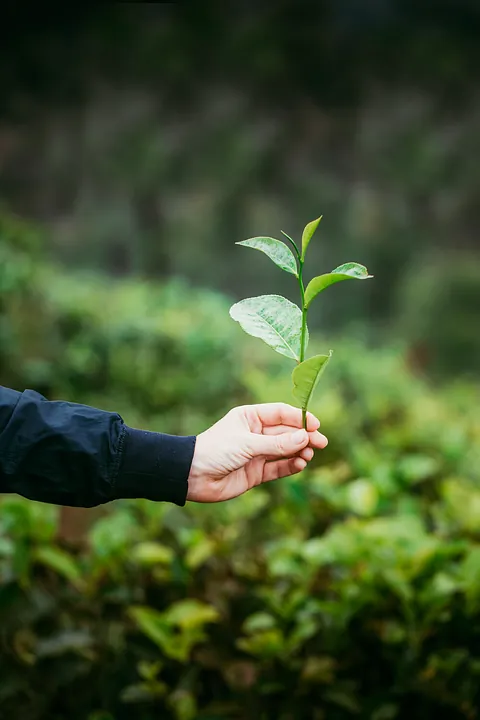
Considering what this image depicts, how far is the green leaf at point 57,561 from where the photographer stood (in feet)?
5.35

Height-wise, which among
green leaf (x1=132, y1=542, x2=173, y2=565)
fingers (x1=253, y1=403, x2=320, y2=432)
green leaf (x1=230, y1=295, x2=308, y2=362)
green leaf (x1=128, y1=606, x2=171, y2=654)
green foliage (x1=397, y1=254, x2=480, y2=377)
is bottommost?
green leaf (x1=128, y1=606, x2=171, y2=654)

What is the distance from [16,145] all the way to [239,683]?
7.61 meters

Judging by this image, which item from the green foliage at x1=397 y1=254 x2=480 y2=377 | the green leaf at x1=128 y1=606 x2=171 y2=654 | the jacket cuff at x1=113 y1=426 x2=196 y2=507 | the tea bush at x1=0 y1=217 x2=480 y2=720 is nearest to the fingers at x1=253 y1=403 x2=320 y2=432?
the jacket cuff at x1=113 y1=426 x2=196 y2=507

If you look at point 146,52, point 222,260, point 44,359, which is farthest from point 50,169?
point 44,359

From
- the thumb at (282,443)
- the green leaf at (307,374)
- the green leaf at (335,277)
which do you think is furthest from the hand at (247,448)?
the green leaf at (335,277)

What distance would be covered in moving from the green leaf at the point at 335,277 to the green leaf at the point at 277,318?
0.14 ft

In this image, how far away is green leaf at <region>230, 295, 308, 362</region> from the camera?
94 centimetres

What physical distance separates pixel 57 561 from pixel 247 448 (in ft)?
2.66

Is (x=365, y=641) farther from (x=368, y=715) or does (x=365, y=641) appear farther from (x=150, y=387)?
(x=150, y=387)

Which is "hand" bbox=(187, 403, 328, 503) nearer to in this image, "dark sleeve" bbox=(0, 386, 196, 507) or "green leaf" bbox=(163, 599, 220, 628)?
"dark sleeve" bbox=(0, 386, 196, 507)

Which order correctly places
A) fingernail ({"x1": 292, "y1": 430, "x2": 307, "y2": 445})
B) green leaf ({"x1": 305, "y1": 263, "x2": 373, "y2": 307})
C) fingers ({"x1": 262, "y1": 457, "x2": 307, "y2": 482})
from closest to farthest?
green leaf ({"x1": 305, "y1": 263, "x2": 373, "y2": 307})
fingernail ({"x1": 292, "y1": 430, "x2": 307, "y2": 445})
fingers ({"x1": 262, "y1": 457, "x2": 307, "y2": 482})

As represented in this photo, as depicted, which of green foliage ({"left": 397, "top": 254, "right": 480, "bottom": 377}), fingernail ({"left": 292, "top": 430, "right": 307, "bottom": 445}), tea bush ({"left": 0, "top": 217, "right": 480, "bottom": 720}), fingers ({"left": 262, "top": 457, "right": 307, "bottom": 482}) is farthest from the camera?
green foliage ({"left": 397, "top": 254, "right": 480, "bottom": 377})

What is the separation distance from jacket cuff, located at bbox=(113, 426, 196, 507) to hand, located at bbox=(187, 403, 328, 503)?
0.02 m

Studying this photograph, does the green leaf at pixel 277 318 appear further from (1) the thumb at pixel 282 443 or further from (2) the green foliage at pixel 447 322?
(2) the green foliage at pixel 447 322
